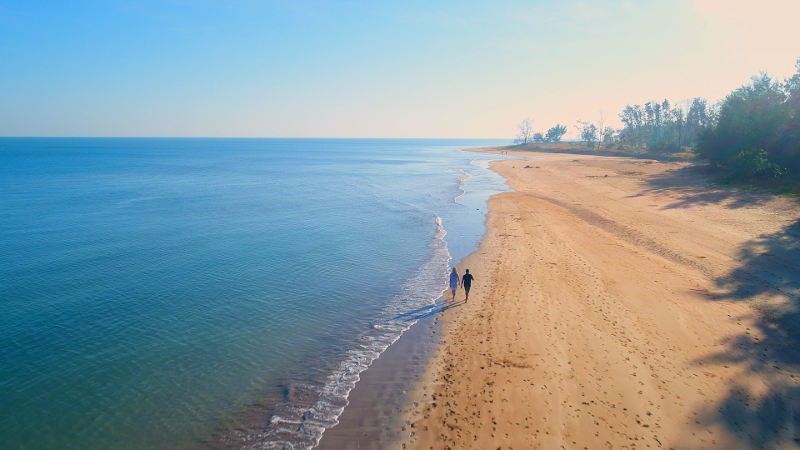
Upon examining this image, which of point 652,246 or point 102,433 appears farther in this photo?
point 652,246

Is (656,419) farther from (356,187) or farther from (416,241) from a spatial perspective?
(356,187)

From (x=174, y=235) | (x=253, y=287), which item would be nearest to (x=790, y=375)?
(x=253, y=287)

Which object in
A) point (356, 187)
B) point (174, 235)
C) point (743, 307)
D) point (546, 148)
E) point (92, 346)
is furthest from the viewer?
point (546, 148)

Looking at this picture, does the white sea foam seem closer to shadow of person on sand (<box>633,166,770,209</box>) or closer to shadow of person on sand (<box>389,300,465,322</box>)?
shadow of person on sand (<box>389,300,465,322</box>)

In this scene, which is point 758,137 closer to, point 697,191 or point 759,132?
point 759,132

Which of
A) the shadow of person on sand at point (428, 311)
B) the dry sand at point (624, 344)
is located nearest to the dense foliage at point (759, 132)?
the dry sand at point (624, 344)

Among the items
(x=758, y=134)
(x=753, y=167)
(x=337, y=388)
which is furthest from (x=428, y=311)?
(x=758, y=134)
